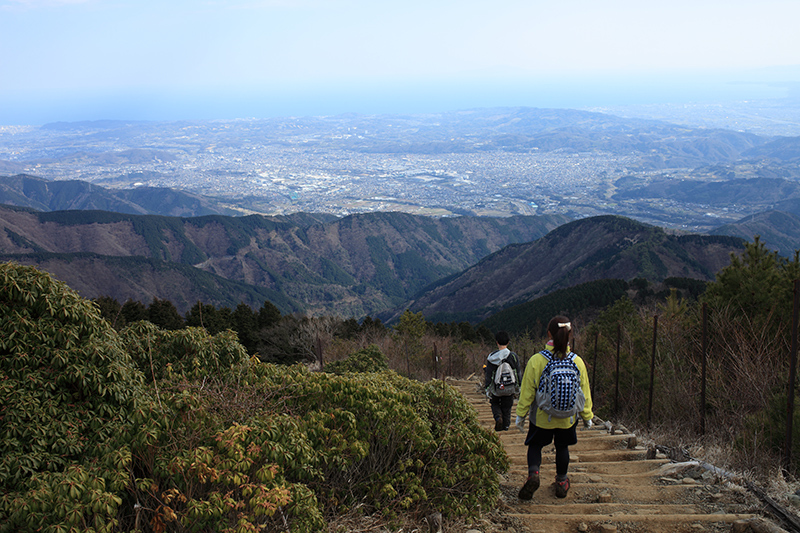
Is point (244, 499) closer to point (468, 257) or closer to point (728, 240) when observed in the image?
point (728, 240)

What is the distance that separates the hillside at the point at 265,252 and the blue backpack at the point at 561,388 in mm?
99569

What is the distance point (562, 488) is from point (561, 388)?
52.9 inches

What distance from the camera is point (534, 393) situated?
5898 mm

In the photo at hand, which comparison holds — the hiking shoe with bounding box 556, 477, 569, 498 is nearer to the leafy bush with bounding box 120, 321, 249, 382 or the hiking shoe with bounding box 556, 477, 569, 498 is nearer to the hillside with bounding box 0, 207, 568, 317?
the leafy bush with bounding box 120, 321, 249, 382

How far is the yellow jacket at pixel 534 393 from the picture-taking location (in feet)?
19.0

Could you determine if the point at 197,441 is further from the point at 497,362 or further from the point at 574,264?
the point at 574,264

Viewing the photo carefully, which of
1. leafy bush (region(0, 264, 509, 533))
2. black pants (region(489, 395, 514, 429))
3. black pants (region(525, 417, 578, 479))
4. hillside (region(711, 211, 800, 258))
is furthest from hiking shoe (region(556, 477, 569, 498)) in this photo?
hillside (region(711, 211, 800, 258))

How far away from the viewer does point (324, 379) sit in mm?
6102

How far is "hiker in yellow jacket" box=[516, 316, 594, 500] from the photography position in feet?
18.7

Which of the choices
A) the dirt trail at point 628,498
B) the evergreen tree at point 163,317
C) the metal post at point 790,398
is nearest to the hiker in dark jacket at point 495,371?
the dirt trail at point 628,498

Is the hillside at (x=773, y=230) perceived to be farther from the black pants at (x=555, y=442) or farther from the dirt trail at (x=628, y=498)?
the black pants at (x=555, y=442)

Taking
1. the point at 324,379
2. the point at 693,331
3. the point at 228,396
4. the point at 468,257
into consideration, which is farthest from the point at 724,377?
the point at 468,257

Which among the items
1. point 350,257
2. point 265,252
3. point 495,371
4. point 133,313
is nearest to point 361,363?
point 495,371

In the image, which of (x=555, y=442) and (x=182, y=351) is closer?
(x=555, y=442)
